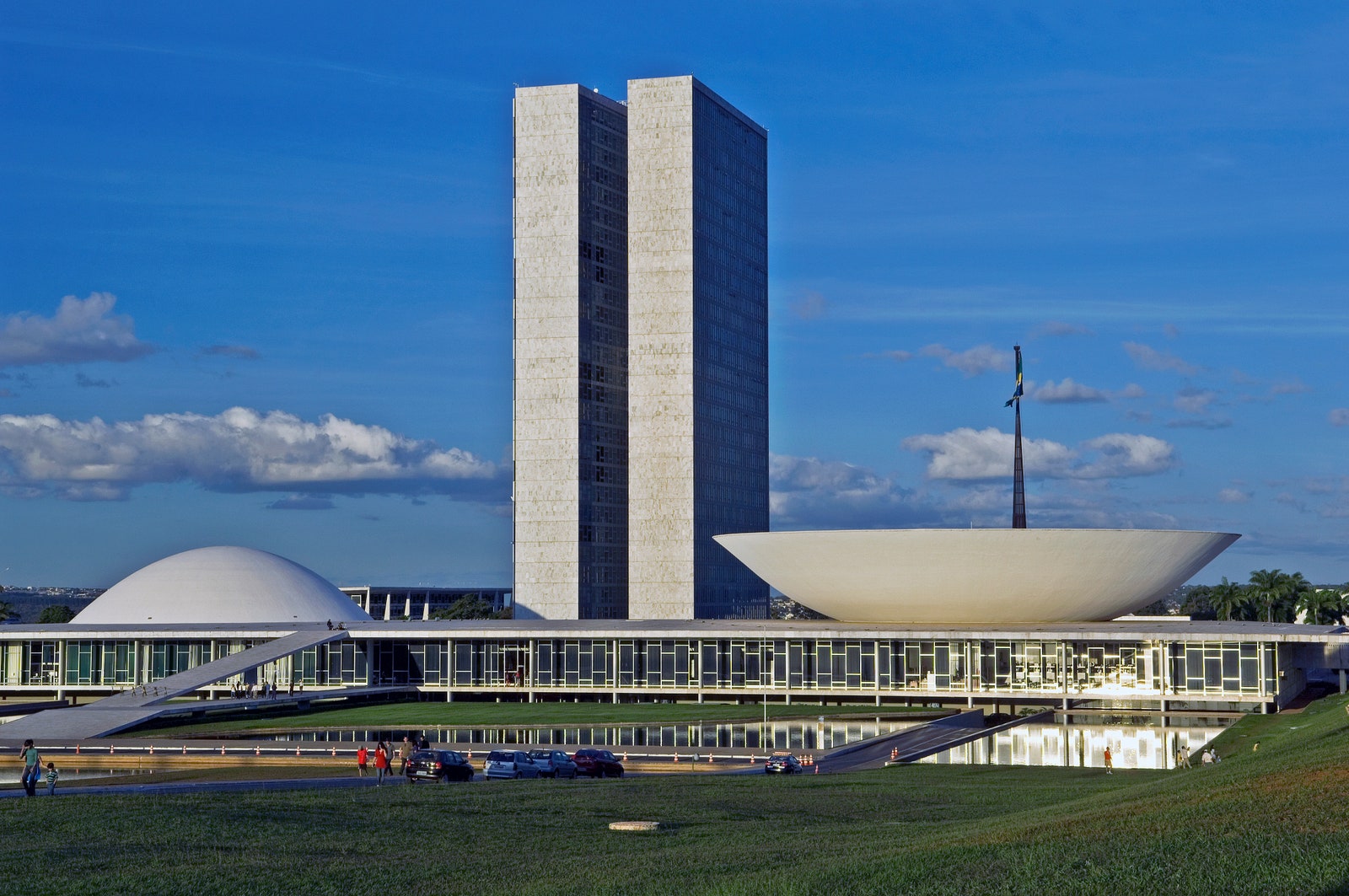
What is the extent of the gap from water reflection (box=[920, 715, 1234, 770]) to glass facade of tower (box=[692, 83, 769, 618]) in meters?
68.5

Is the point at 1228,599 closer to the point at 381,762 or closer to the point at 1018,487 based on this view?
the point at 1018,487

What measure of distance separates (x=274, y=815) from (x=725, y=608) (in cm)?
10975

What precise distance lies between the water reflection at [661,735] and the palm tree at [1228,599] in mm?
67918

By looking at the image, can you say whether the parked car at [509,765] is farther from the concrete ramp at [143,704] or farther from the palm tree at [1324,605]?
the palm tree at [1324,605]

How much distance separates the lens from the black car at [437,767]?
4078 centimetres

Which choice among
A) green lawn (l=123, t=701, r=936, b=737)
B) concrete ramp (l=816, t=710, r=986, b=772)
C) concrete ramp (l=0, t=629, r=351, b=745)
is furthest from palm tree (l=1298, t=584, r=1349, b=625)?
concrete ramp (l=0, t=629, r=351, b=745)

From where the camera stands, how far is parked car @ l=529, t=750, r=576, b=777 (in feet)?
140

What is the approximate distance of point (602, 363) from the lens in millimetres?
131875

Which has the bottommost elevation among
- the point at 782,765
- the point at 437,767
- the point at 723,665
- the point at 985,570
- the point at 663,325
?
the point at 782,765

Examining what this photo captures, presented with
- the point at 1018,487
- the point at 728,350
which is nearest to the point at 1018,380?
the point at 1018,487

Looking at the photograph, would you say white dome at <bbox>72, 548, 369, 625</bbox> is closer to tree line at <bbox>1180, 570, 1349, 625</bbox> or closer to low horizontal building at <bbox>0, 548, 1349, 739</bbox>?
low horizontal building at <bbox>0, 548, 1349, 739</bbox>

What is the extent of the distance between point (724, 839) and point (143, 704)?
52484 millimetres

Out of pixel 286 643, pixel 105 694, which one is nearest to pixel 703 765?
pixel 286 643

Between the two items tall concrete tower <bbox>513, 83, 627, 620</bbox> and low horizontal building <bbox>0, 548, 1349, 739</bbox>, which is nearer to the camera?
low horizontal building <bbox>0, 548, 1349, 739</bbox>
